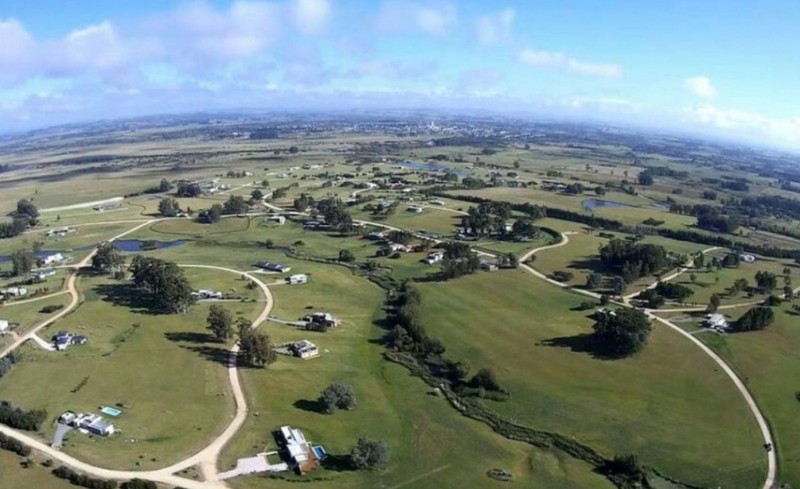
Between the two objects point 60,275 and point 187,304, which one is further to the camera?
point 60,275

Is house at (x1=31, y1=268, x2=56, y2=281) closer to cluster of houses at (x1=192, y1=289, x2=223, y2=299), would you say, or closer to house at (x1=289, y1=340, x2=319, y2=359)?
cluster of houses at (x1=192, y1=289, x2=223, y2=299)

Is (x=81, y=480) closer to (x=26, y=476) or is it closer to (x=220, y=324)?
(x=26, y=476)

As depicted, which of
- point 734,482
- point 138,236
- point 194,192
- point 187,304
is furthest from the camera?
point 194,192

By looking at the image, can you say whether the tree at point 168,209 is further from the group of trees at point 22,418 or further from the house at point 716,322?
the house at point 716,322

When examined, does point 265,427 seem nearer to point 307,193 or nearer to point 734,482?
point 734,482

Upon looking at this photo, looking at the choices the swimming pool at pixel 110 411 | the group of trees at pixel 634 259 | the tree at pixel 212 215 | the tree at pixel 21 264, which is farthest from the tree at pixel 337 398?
the tree at pixel 212 215

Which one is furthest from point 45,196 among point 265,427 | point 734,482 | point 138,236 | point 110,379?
point 734,482
